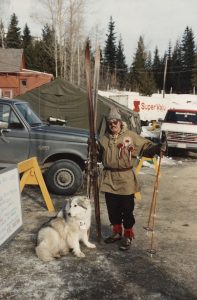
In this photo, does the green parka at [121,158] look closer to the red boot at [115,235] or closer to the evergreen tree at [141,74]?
the red boot at [115,235]

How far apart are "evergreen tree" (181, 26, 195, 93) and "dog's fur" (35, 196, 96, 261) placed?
3031 inches

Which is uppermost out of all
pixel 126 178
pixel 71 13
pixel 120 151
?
pixel 71 13

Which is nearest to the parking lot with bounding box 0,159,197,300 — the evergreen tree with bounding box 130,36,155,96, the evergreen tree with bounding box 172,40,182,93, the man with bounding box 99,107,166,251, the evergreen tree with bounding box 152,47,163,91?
the man with bounding box 99,107,166,251

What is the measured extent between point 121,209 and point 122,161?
70 cm

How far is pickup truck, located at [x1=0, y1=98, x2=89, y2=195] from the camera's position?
8.62 meters

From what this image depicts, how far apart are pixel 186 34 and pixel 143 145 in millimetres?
91487

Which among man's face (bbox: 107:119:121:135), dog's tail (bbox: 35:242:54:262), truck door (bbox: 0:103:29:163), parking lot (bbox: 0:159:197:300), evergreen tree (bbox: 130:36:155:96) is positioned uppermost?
evergreen tree (bbox: 130:36:155:96)

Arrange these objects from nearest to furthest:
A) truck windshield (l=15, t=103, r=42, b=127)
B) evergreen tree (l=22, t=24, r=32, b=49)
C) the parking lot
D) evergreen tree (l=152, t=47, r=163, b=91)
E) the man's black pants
Result: the parking lot → the man's black pants → truck windshield (l=15, t=103, r=42, b=127) → evergreen tree (l=22, t=24, r=32, b=49) → evergreen tree (l=152, t=47, r=163, b=91)

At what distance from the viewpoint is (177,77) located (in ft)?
277

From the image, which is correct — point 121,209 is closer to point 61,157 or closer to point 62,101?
point 61,157

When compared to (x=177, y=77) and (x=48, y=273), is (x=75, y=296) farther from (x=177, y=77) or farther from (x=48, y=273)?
(x=177, y=77)

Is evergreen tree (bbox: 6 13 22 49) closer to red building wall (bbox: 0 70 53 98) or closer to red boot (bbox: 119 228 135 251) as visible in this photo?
red building wall (bbox: 0 70 53 98)

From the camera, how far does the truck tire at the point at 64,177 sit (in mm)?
8641

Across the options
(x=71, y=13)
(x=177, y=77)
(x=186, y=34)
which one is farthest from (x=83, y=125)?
(x=186, y=34)
